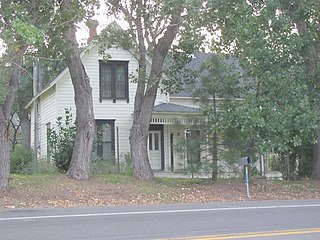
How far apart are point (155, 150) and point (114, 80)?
4.44m

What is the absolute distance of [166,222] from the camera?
10.6 meters

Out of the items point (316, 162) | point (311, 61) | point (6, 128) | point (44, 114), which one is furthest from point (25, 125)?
point (311, 61)

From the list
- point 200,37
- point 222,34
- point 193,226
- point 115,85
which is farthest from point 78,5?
point 115,85

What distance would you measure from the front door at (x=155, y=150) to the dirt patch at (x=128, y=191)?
347 inches

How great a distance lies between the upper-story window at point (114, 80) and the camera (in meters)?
27.6

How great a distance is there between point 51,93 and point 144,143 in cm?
1154

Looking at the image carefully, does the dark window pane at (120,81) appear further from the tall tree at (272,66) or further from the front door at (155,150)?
the tall tree at (272,66)

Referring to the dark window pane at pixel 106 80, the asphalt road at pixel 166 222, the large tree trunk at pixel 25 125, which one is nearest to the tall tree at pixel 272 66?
the asphalt road at pixel 166 222

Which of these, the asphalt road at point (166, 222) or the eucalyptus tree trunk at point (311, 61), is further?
the eucalyptus tree trunk at point (311, 61)

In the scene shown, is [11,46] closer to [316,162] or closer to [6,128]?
[6,128]

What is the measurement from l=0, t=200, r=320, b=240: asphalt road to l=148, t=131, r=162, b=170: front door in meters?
14.4

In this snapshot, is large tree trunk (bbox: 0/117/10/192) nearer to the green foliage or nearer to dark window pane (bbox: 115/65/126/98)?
the green foliage

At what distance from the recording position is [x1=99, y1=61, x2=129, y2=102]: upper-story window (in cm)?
2755

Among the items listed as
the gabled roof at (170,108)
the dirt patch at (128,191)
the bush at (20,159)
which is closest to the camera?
the dirt patch at (128,191)
